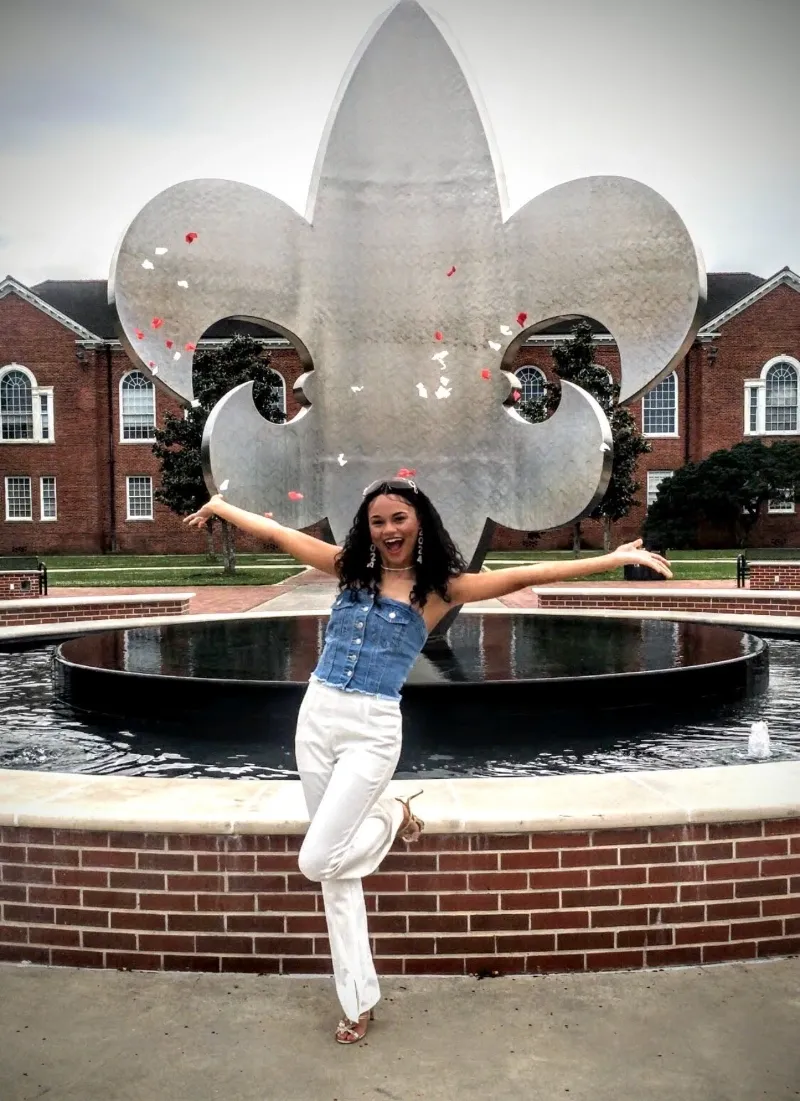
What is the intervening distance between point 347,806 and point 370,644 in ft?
1.52

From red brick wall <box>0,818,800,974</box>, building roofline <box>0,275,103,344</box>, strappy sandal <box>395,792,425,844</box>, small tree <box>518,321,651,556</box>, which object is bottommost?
red brick wall <box>0,818,800,974</box>

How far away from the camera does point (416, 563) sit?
122 inches

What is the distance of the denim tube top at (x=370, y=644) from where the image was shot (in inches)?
115

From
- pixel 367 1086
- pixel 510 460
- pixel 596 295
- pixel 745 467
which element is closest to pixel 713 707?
pixel 510 460

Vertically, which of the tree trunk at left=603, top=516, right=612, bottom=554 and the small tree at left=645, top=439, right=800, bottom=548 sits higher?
the small tree at left=645, top=439, right=800, bottom=548

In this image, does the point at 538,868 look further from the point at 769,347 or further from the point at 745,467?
the point at 769,347

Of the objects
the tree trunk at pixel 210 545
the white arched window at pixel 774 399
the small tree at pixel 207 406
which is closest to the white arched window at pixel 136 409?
the tree trunk at pixel 210 545

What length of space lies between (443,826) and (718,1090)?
1.09 metres

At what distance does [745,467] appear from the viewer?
35875 millimetres

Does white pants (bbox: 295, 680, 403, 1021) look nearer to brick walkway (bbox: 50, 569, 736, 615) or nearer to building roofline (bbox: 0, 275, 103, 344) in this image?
brick walkway (bbox: 50, 569, 736, 615)

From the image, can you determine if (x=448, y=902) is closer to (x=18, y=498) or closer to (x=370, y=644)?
(x=370, y=644)

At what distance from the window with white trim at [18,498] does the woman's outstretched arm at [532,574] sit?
40.6m

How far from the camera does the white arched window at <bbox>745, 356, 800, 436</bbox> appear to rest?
4031cm

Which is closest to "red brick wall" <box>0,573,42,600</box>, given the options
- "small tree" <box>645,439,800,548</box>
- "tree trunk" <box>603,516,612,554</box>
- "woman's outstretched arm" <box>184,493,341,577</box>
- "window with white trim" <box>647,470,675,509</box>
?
"woman's outstretched arm" <box>184,493,341,577</box>
